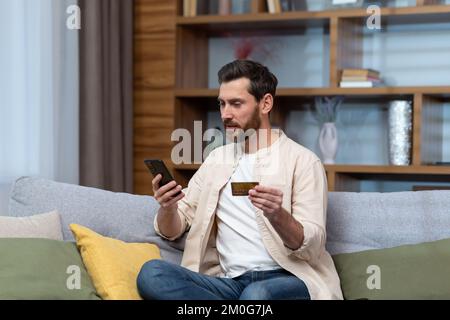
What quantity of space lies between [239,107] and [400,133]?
1567 mm

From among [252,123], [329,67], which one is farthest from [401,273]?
[329,67]

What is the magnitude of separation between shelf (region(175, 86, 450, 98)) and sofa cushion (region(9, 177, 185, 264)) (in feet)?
4.62

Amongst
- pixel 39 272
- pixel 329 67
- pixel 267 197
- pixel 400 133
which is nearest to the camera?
pixel 267 197

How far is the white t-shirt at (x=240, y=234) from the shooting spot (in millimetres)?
2410

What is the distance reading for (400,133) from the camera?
388cm

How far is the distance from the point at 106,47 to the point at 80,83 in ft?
0.83

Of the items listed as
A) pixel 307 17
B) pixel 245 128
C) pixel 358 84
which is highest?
pixel 307 17

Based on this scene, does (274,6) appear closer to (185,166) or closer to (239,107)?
(185,166)

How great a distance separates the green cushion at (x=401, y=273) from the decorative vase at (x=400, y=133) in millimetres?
1438

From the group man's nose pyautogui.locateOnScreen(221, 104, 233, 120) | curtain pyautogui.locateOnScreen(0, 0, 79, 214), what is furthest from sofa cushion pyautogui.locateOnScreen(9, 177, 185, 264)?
curtain pyautogui.locateOnScreen(0, 0, 79, 214)

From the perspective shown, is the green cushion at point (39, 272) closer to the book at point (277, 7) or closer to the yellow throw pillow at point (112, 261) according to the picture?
the yellow throw pillow at point (112, 261)

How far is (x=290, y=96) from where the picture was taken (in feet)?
13.2

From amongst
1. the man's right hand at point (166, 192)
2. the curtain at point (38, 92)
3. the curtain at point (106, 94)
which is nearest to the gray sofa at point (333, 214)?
the man's right hand at point (166, 192)

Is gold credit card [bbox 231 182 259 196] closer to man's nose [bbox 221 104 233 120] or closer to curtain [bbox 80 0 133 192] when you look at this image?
man's nose [bbox 221 104 233 120]
